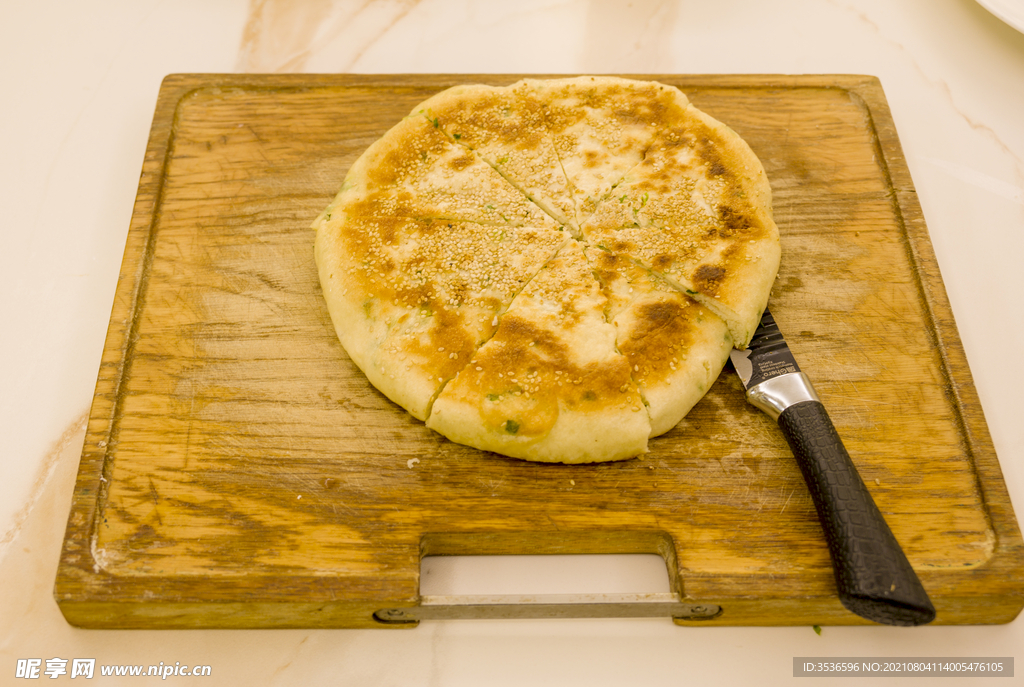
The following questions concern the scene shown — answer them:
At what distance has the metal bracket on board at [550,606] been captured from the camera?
2.34m

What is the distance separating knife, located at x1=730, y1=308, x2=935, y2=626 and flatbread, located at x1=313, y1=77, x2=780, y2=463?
142 millimetres

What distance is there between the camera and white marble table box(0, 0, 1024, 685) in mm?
2428

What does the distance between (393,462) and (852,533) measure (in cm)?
144

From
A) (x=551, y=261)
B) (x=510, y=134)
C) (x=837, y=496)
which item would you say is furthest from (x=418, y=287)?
(x=837, y=496)

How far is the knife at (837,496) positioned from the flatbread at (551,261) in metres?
0.14

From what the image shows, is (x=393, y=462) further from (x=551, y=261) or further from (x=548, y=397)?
(x=551, y=261)

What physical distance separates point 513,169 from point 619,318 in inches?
30.4

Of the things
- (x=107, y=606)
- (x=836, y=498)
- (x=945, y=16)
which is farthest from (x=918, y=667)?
(x=945, y=16)

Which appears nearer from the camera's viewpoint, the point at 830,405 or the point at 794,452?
the point at 794,452

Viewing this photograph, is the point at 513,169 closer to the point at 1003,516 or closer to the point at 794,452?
the point at 794,452

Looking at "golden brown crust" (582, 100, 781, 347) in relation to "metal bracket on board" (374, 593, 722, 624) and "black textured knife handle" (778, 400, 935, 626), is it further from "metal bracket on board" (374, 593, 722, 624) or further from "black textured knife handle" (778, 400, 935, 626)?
"metal bracket on board" (374, 593, 722, 624)

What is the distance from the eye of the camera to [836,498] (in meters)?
2.30

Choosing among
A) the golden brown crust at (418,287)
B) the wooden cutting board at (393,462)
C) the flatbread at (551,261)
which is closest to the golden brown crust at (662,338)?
the flatbread at (551,261)

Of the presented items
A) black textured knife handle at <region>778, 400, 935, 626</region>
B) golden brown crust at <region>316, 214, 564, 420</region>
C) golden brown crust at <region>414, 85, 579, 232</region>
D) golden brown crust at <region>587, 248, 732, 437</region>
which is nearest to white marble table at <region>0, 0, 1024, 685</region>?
black textured knife handle at <region>778, 400, 935, 626</region>
